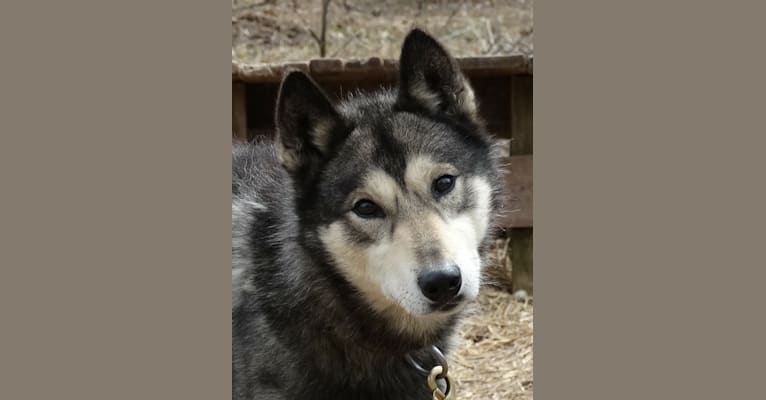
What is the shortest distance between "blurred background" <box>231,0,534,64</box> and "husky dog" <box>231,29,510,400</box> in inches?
24.9

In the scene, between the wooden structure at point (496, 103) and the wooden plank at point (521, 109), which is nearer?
the wooden structure at point (496, 103)

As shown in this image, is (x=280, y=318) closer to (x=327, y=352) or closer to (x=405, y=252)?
(x=327, y=352)

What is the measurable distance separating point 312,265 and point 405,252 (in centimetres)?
55

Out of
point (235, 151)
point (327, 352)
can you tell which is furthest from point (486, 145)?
point (235, 151)

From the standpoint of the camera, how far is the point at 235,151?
4.73 metres

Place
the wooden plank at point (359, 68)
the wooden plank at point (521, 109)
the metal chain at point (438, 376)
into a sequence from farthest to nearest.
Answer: the wooden plank at point (521, 109), the wooden plank at point (359, 68), the metal chain at point (438, 376)

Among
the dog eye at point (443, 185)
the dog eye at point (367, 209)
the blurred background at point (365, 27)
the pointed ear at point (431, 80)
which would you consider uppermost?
the blurred background at point (365, 27)

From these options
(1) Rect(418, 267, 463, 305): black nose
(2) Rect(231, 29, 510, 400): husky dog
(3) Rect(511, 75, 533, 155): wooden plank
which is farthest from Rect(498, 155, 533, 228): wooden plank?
(1) Rect(418, 267, 463, 305): black nose

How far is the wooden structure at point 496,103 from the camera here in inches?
185

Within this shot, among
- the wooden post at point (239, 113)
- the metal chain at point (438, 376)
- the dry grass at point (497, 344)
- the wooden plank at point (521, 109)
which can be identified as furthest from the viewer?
the wooden plank at point (521, 109)

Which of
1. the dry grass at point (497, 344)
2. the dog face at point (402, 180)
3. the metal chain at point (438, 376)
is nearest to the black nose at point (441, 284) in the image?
the dog face at point (402, 180)

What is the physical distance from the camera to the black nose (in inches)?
132

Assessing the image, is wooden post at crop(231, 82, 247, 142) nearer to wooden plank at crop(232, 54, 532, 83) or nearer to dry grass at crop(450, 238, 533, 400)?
wooden plank at crop(232, 54, 532, 83)

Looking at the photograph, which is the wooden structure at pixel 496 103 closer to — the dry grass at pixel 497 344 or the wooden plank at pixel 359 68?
the wooden plank at pixel 359 68
